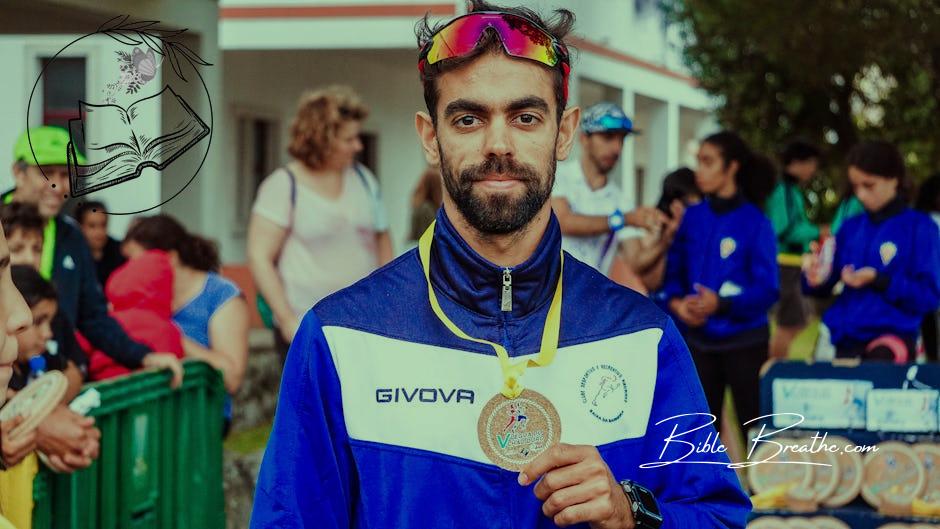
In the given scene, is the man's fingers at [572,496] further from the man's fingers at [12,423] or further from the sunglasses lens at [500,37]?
the man's fingers at [12,423]

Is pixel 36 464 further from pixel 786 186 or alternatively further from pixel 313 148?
pixel 786 186

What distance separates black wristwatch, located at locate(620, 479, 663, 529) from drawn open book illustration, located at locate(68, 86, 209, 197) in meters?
1.08

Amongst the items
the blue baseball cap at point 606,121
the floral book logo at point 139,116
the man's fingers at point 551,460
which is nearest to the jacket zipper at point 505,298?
the man's fingers at point 551,460

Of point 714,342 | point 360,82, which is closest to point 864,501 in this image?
point 714,342

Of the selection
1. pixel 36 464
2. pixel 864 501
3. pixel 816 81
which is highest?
pixel 816 81

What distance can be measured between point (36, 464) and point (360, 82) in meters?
15.0

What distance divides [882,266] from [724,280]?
2.74ft

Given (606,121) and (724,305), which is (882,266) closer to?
(724,305)

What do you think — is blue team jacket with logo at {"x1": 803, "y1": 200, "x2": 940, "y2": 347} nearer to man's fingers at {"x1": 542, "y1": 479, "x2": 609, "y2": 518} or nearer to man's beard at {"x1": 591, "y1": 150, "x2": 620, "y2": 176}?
man's beard at {"x1": 591, "y1": 150, "x2": 620, "y2": 176}

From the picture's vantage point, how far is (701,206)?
26.6ft

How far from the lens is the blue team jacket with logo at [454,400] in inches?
104

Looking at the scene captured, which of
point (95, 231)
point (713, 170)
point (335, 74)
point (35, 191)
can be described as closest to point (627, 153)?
point (335, 74)

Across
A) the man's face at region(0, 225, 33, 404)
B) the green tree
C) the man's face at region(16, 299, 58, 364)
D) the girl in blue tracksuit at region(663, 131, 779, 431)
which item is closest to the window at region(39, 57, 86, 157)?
the man's face at region(0, 225, 33, 404)

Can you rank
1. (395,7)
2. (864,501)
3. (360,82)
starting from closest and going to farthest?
1. (864,501)
2. (395,7)
3. (360,82)
